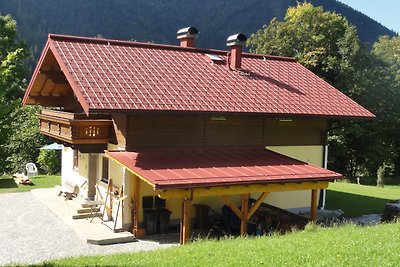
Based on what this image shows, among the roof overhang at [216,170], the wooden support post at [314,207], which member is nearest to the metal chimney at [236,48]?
the roof overhang at [216,170]

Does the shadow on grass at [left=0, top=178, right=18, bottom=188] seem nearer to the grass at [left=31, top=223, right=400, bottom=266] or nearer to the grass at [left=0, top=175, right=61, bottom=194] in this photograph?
the grass at [left=0, top=175, right=61, bottom=194]

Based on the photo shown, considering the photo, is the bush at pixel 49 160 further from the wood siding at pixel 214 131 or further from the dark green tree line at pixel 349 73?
the dark green tree line at pixel 349 73

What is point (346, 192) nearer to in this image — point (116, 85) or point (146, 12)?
point (116, 85)

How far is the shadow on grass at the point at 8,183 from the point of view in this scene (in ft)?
72.5

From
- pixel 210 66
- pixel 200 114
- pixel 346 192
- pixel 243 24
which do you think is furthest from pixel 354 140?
pixel 243 24

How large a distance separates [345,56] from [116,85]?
22870 mm

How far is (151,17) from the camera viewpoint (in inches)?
4734

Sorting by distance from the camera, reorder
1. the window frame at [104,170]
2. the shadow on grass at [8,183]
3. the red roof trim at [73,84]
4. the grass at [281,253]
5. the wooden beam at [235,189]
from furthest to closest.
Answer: the shadow on grass at [8,183] → the window frame at [104,170] → the red roof trim at [73,84] → the wooden beam at [235,189] → the grass at [281,253]

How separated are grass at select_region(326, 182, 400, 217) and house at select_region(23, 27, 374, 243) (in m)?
2.26

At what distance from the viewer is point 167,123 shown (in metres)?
14.7

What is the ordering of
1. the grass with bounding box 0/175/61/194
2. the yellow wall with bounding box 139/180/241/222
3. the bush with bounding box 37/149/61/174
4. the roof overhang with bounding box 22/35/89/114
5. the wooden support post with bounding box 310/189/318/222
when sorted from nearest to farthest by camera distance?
the wooden support post with bounding box 310/189/318/222
the yellow wall with bounding box 139/180/241/222
the roof overhang with bounding box 22/35/89/114
the grass with bounding box 0/175/61/194
the bush with bounding box 37/149/61/174

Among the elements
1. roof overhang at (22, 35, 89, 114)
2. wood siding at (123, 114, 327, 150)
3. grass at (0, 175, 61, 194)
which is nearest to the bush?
grass at (0, 175, 61, 194)

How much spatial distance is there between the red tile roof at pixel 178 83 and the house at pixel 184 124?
0.05 m

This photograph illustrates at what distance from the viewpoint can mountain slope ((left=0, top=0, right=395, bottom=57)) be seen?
10475cm
